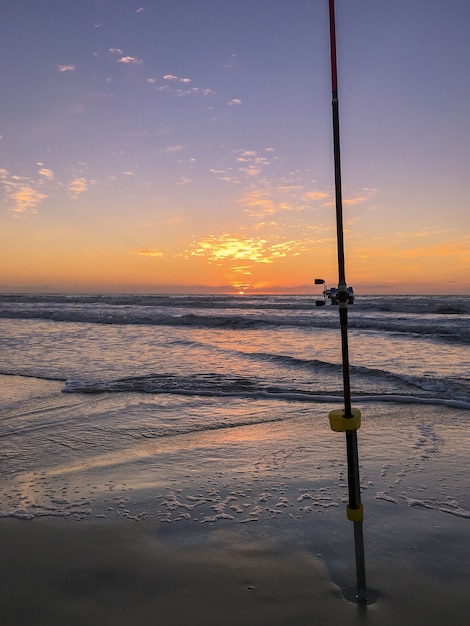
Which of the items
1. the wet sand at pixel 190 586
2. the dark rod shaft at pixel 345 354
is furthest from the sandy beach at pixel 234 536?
the dark rod shaft at pixel 345 354

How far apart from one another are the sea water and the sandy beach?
28 mm

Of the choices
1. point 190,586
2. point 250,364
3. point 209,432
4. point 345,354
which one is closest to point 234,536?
point 190,586

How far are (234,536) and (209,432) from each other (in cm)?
257

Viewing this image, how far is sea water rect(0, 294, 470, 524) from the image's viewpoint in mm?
3760

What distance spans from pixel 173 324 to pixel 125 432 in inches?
821

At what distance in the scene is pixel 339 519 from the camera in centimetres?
339

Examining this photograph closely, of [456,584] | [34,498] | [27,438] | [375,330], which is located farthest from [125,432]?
[375,330]

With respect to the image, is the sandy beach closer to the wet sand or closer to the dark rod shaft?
the wet sand

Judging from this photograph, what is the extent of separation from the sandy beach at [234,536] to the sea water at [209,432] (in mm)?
28

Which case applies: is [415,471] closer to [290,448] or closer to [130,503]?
[290,448]

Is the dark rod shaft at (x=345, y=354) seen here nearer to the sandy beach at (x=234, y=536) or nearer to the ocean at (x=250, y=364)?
the sandy beach at (x=234, y=536)

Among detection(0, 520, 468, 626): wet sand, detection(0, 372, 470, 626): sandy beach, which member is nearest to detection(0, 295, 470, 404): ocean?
detection(0, 372, 470, 626): sandy beach

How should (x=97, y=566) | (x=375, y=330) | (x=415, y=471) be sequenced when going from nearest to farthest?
1. (x=97, y=566)
2. (x=415, y=471)
3. (x=375, y=330)

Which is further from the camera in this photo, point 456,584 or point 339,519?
point 339,519
